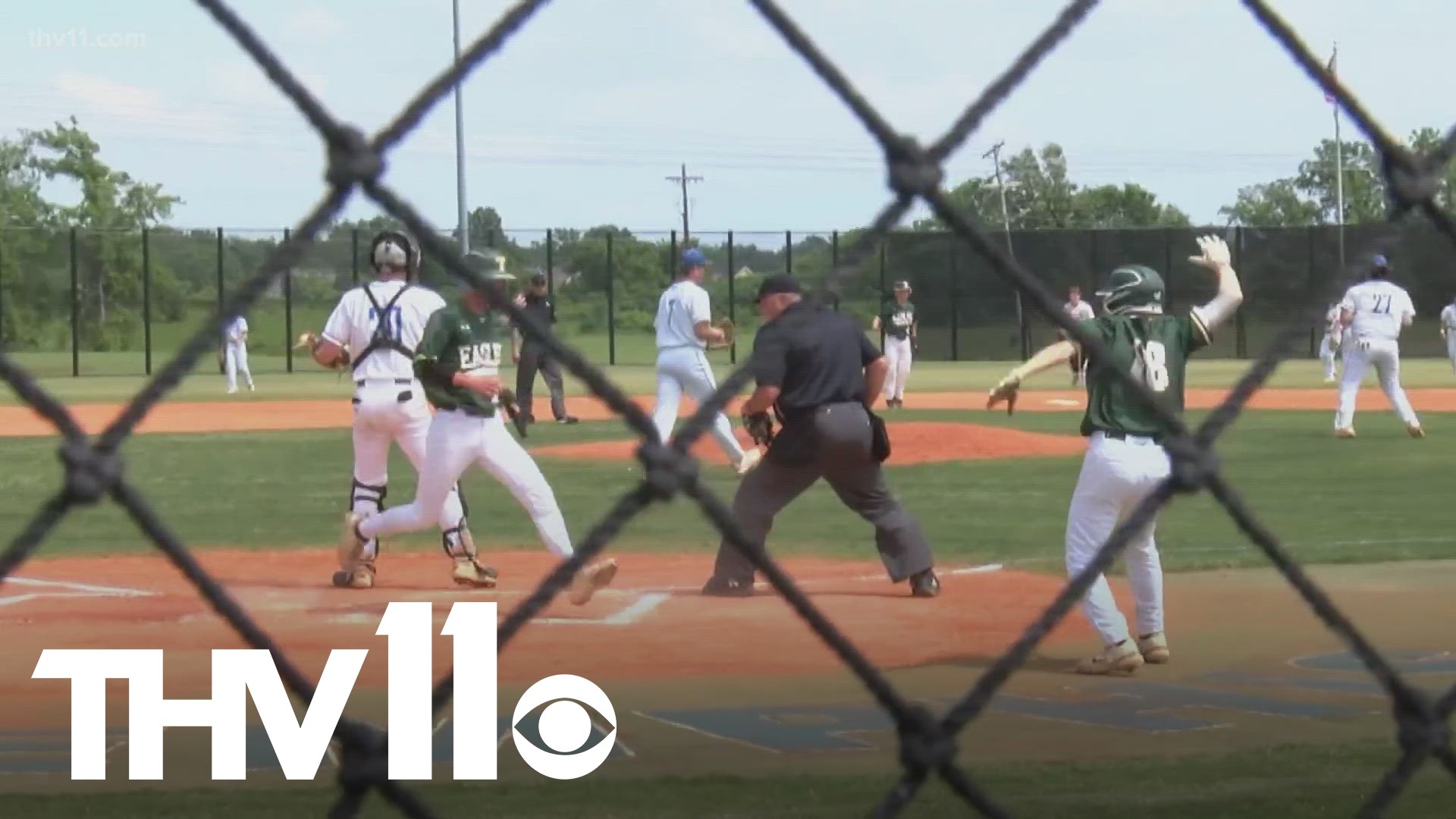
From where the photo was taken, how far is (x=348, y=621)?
8875 millimetres

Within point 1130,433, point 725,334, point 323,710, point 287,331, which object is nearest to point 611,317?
point 287,331

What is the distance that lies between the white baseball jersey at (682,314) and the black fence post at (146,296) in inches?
1073

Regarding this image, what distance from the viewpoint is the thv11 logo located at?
5.79 meters

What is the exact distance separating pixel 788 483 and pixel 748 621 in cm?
93

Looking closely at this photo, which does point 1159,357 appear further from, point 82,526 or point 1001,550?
point 82,526

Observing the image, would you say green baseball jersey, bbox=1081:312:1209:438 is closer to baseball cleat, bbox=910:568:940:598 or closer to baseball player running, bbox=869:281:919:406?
baseball cleat, bbox=910:568:940:598

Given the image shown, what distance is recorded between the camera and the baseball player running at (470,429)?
8.81 metres

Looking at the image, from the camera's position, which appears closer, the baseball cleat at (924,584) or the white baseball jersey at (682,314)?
the baseball cleat at (924,584)

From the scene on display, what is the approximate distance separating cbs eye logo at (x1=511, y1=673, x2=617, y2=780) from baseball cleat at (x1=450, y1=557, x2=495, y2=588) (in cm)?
252

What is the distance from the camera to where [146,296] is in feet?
133

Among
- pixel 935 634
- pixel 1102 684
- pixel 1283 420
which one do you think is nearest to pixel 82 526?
pixel 935 634

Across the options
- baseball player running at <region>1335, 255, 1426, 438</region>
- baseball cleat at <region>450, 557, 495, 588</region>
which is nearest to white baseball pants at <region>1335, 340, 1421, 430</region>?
baseball player running at <region>1335, 255, 1426, 438</region>

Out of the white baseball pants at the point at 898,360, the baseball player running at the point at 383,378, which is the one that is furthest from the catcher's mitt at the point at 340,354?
the white baseball pants at the point at 898,360

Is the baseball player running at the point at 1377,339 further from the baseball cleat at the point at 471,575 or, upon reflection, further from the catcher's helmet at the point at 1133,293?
the catcher's helmet at the point at 1133,293
